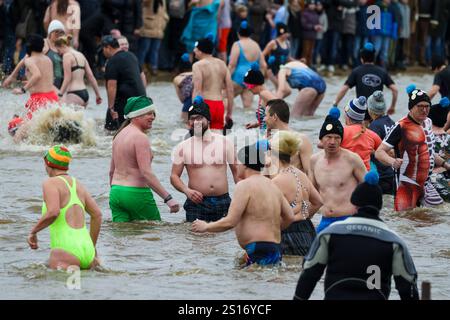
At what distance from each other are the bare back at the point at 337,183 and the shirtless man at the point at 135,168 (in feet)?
4.45

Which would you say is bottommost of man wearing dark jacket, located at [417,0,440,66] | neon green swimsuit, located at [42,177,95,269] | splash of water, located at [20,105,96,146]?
man wearing dark jacket, located at [417,0,440,66]

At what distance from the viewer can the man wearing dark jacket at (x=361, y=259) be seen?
25.3ft

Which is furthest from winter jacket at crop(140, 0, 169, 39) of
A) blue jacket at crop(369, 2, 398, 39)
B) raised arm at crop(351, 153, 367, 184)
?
raised arm at crop(351, 153, 367, 184)

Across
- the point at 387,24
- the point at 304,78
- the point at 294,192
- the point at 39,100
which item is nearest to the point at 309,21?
the point at 387,24

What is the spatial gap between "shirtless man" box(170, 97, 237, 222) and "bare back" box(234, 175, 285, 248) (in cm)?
201

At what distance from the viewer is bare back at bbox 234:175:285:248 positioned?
9.77 m

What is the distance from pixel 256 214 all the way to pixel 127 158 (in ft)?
7.53

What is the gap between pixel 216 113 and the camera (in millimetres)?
17188

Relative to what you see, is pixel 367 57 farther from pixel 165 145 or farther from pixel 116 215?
pixel 116 215

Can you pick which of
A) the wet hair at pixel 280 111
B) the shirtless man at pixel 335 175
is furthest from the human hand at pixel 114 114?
the shirtless man at pixel 335 175

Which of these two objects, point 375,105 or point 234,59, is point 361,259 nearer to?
point 375,105

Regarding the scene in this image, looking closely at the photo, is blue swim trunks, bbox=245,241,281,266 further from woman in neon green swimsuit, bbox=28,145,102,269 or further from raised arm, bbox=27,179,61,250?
raised arm, bbox=27,179,61,250

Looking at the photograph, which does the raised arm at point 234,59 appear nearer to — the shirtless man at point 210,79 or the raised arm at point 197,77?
the shirtless man at point 210,79

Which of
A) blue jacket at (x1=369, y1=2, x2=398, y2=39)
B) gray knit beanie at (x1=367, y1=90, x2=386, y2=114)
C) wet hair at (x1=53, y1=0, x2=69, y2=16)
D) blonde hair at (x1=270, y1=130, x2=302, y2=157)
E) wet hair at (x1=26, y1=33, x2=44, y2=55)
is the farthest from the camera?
blue jacket at (x1=369, y1=2, x2=398, y2=39)
